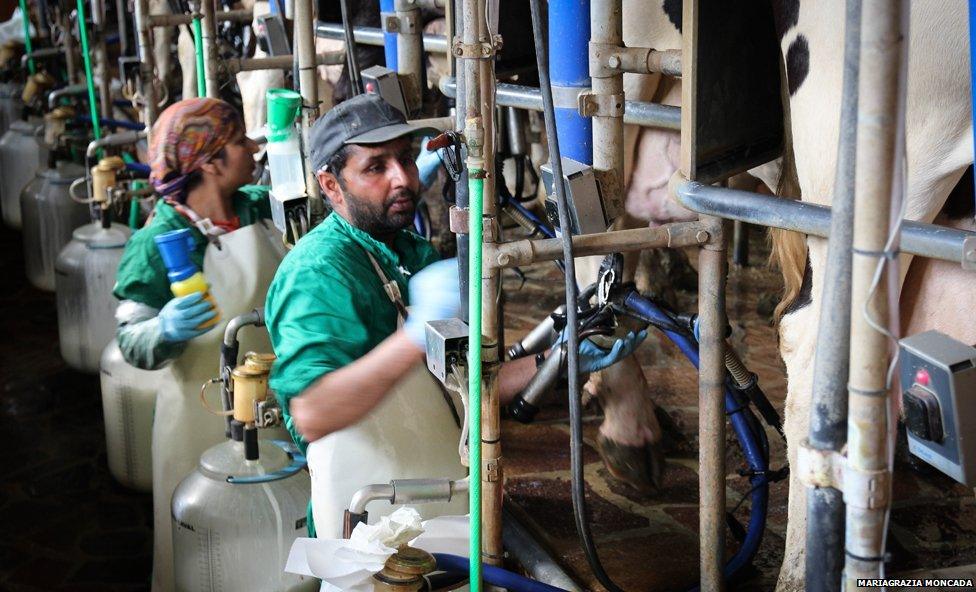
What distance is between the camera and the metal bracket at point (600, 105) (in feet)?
8.21

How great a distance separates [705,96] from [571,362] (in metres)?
0.65

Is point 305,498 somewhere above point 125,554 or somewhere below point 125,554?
above

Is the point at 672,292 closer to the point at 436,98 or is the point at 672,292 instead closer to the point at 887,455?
the point at 436,98

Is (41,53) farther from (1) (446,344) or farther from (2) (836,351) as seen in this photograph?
(2) (836,351)

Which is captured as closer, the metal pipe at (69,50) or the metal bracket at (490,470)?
the metal bracket at (490,470)

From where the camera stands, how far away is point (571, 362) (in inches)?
86.7

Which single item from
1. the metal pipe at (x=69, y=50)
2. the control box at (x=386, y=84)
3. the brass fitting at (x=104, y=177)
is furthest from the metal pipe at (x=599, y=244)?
the metal pipe at (x=69, y=50)

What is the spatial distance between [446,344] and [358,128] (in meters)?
0.80

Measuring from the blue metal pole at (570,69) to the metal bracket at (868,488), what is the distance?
151 cm

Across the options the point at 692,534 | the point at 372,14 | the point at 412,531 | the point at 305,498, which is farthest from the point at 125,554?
the point at 372,14

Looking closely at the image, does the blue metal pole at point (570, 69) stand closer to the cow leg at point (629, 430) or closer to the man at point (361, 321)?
the man at point (361, 321)

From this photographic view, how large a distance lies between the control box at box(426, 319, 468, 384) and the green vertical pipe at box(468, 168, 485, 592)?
0.07m

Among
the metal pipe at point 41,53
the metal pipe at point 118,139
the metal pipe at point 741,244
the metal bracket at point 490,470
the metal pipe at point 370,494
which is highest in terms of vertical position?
the metal pipe at point 41,53

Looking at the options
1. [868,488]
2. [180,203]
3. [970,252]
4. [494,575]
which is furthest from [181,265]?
[868,488]
